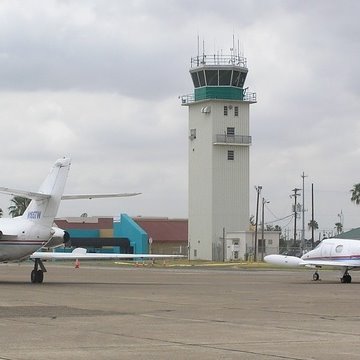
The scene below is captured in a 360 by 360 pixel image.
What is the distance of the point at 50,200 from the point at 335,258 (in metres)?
16.2

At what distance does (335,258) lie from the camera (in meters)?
47.8

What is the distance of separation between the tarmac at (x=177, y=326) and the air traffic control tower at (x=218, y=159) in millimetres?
69367

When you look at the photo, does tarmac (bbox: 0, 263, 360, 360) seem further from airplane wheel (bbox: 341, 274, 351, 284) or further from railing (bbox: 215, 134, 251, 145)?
railing (bbox: 215, 134, 251, 145)

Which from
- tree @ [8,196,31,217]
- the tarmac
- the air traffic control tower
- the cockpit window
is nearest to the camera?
the tarmac

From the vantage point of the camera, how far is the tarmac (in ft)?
50.0

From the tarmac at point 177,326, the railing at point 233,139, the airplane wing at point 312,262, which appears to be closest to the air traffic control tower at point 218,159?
the railing at point 233,139

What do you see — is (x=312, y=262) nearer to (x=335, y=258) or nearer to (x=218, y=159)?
(x=335, y=258)

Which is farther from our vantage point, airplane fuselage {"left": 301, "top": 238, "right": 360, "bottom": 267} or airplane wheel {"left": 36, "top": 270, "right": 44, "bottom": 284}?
airplane fuselage {"left": 301, "top": 238, "right": 360, "bottom": 267}

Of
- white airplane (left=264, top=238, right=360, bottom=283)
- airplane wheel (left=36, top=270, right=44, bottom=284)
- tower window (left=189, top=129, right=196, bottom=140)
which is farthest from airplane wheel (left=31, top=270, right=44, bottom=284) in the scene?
tower window (left=189, top=129, right=196, bottom=140)

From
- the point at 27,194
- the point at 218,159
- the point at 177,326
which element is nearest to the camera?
the point at 177,326

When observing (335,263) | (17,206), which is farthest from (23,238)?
(17,206)

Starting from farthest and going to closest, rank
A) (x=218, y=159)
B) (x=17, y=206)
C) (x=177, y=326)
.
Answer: (x=17, y=206), (x=218, y=159), (x=177, y=326)

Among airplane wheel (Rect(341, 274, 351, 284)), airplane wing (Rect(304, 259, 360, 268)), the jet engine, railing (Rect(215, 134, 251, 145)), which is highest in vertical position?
railing (Rect(215, 134, 251, 145))

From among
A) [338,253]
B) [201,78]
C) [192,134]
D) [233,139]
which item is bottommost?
[338,253]
